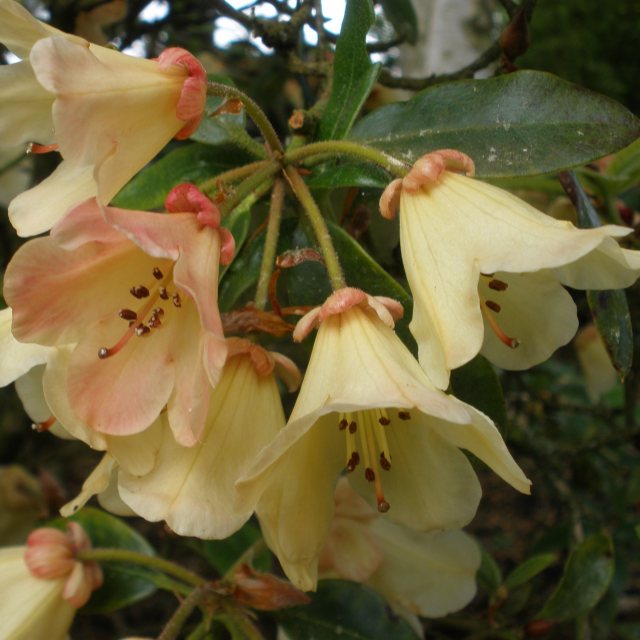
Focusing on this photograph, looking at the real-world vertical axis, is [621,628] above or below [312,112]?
below

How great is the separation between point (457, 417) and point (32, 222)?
17.1 inches

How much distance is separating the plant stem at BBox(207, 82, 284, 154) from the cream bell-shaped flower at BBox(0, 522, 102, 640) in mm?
549

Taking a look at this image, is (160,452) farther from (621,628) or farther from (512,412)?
(512,412)

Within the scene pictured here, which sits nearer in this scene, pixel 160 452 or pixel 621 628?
pixel 160 452

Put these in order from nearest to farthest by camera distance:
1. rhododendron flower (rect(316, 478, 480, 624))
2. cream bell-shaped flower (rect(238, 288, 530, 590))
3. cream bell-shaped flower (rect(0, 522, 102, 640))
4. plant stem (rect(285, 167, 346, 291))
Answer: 1. cream bell-shaped flower (rect(238, 288, 530, 590))
2. plant stem (rect(285, 167, 346, 291))
3. cream bell-shaped flower (rect(0, 522, 102, 640))
4. rhododendron flower (rect(316, 478, 480, 624))

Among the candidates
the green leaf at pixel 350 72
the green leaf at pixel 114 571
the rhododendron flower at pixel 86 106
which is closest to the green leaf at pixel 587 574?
the green leaf at pixel 114 571

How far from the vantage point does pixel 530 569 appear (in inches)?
51.8

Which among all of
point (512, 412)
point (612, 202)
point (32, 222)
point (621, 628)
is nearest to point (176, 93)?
point (32, 222)

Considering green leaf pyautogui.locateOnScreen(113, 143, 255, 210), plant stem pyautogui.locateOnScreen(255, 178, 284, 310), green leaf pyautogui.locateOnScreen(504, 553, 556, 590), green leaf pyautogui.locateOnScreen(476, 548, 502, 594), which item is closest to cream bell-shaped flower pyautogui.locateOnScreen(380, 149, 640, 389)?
plant stem pyautogui.locateOnScreen(255, 178, 284, 310)

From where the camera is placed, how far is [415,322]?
70cm

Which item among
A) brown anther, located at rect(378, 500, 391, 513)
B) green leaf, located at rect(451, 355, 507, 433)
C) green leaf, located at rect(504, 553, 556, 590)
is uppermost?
green leaf, located at rect(451, 355, 507, 433)

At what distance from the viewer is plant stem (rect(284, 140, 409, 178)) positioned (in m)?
0.78

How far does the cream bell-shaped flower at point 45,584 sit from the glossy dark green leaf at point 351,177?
1.79 feet

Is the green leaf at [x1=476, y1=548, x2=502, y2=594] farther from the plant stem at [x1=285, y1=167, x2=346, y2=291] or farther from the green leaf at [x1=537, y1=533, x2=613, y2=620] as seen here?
the plant stem at [x1=285, y1=167, x2=346, y2=291]
